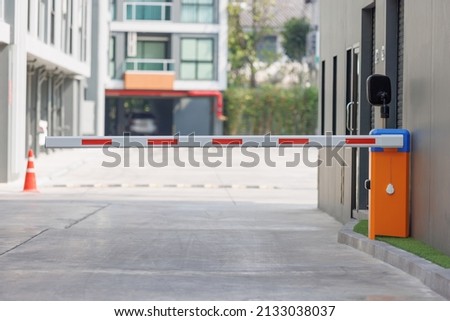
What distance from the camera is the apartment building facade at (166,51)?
64.3 meters

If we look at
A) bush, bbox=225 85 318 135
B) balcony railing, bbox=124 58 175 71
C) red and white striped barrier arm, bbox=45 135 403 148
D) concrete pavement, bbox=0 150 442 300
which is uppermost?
balcony railing, bbox=124 58 175 71

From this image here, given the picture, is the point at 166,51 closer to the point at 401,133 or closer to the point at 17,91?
the point at 17,91

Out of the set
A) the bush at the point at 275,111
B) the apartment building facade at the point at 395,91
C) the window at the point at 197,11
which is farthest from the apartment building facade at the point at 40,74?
the bush at the point at 275,111

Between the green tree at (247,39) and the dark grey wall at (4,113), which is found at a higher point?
the green tree at (247,39)

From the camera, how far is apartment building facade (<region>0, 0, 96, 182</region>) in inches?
1083

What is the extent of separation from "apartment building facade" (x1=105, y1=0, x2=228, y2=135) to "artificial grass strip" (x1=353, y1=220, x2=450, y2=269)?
50728mm

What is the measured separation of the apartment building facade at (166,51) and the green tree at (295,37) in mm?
14992

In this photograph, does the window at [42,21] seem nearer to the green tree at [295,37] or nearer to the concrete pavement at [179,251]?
the concrete pavement at [179,251]

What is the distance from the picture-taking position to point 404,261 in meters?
11.1

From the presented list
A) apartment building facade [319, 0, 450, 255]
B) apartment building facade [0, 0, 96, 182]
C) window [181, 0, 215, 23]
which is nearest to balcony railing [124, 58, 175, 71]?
window [181, 0, 215, 23]

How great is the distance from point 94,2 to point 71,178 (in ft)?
77.6

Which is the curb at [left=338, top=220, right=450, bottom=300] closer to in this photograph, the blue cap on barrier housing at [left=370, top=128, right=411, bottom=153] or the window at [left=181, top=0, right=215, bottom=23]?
the blue cap on barrier housing at [left=370, top=128, right=411, bottom=153]

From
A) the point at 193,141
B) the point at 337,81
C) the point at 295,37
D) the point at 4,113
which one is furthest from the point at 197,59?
the point at 193,141
